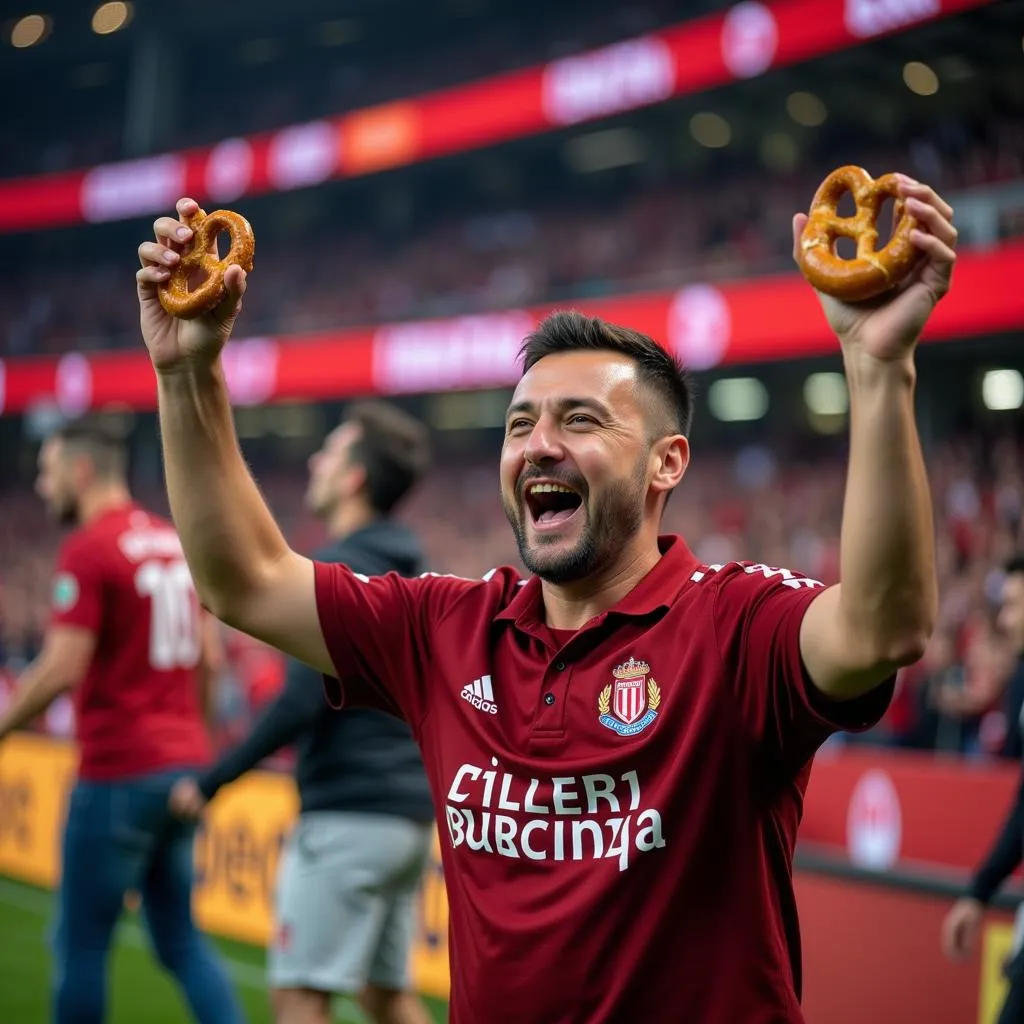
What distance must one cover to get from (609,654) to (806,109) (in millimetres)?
19135

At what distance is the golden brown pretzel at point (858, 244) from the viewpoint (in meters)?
1.51

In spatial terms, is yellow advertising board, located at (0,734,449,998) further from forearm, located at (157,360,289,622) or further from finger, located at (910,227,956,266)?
finger, located at (910,227,956,266)

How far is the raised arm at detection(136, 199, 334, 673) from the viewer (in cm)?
195

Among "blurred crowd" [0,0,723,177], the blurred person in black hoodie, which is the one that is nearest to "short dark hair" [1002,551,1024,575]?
the blurred person in black hoodie

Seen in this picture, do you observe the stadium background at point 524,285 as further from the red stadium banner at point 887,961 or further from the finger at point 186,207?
the finger at point 186,207

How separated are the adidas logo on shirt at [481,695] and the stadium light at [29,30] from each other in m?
33.0

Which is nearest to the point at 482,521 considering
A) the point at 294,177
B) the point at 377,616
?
the point at 294,177

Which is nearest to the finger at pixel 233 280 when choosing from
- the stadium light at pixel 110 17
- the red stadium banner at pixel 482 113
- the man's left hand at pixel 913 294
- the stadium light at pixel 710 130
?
the man's left hand at pixel 913 294

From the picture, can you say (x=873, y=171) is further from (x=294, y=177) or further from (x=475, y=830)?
(x=475, y=830)

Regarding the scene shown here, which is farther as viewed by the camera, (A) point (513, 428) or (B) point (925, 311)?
(A) point (513, 428)

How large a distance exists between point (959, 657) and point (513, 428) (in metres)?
8.42

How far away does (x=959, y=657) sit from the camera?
380 inches

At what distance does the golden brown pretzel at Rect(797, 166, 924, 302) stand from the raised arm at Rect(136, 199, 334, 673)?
86 centimetres

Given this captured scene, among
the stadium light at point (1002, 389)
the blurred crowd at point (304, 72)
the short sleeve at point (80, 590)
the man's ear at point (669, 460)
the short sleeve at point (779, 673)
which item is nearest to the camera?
the short sleeve at point (779, 673)
